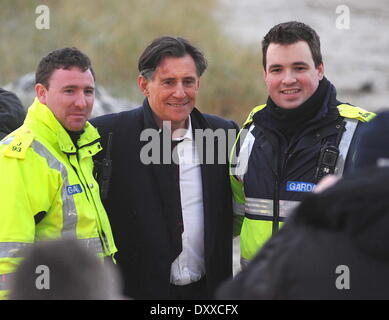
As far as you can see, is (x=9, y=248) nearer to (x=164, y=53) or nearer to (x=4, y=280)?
(x=4, y=280)

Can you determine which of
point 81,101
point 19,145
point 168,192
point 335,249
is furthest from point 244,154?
point 335,249

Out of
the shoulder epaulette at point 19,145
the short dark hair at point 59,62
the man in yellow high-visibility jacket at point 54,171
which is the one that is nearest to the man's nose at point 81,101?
the man in yellow high-visibility jacket at point 54,171

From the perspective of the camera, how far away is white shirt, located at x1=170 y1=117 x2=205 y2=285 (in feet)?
12.3

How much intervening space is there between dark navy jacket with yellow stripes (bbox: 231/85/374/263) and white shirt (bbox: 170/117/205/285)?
24cm

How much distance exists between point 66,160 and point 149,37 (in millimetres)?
11371

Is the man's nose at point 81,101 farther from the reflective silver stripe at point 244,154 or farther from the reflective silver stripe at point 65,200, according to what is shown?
the reflective silver stripe at point 244,154

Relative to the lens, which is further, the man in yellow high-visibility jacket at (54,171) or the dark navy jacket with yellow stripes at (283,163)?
the dark navy jacket with yellow stripes at (283,163)

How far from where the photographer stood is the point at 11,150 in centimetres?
316

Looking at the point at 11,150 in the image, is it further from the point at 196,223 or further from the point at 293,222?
the point at 293,222

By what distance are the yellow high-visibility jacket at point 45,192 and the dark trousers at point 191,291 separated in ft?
1.48

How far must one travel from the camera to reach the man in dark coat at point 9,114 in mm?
4270

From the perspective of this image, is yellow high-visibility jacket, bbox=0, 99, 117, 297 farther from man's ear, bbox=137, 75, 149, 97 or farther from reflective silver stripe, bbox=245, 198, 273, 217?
reflective silver stripe, bbox=245, 198, 273, 217
